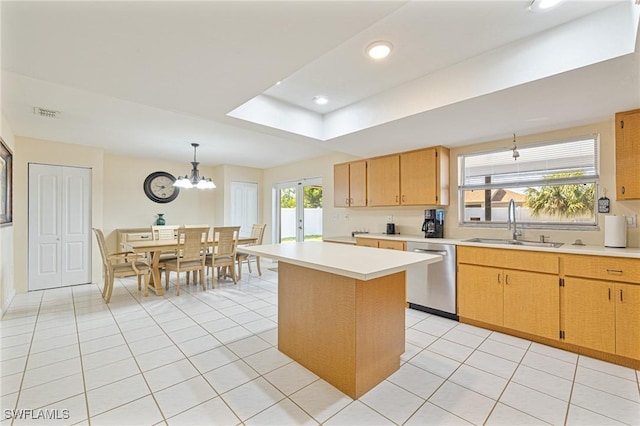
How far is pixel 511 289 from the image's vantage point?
2.78 meters

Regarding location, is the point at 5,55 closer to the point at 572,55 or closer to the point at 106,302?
the point at 106,302

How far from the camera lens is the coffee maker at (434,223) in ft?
12.3

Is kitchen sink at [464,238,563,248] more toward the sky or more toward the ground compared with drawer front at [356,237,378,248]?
more toward the sky

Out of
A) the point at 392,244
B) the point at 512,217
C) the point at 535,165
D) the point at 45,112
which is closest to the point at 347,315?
the point at 392,244

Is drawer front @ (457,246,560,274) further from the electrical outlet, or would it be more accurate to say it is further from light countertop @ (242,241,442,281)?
light countertop @ (242,241,442,281)

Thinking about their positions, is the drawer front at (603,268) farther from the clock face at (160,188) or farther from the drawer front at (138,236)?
the clock face at (160,188)

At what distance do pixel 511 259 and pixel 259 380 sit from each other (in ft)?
8.29

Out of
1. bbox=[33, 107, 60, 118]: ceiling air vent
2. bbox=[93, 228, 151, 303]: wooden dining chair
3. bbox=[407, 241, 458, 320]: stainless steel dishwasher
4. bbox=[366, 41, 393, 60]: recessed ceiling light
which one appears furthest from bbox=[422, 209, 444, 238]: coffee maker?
bbox=[33, 107, 60, 118]: ceiling air vent

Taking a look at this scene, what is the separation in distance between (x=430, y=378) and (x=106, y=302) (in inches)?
158

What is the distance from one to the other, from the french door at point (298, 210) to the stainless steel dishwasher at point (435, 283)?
8.60 feet

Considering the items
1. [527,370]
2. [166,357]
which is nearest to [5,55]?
[166,357]

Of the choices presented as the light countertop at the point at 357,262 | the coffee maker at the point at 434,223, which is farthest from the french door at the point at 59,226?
the coffee maker at the point at 434,223

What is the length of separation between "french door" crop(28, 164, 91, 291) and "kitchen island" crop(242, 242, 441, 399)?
4.07m

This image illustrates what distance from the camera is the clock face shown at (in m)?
5.95
